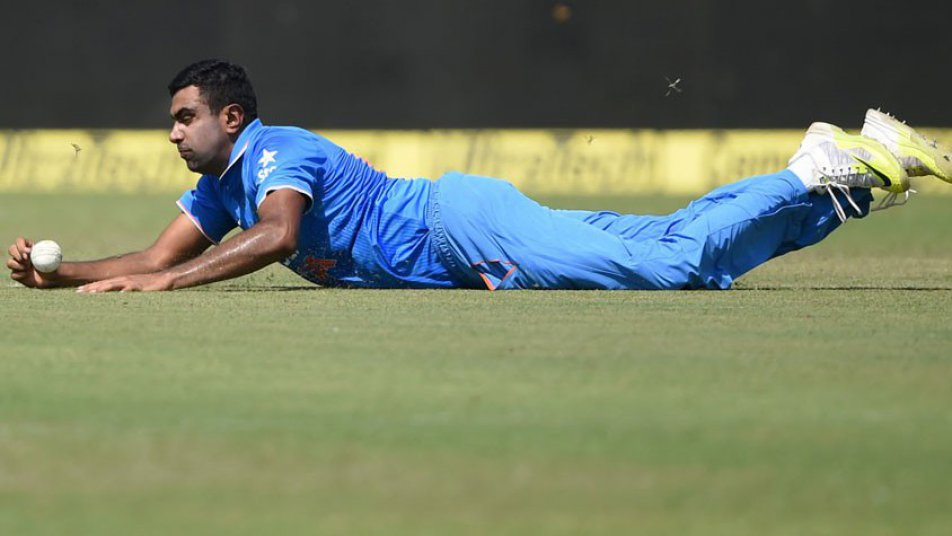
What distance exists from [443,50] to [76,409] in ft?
53.1

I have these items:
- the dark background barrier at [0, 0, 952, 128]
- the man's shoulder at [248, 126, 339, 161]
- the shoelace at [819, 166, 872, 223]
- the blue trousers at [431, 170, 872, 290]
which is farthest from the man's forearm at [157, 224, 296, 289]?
the dark background barrier at [0, 0, 952, 128]

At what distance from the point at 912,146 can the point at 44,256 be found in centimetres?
363

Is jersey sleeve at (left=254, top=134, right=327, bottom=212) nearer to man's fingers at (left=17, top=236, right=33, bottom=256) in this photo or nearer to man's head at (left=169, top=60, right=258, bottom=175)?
man's head at (left=169, top=60, right=258, bottom=175)

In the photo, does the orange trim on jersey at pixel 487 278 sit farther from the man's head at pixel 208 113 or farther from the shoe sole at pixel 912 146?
the shoe sole at pixel 912 146

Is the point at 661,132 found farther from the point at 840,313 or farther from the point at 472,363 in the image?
the point at 472,363

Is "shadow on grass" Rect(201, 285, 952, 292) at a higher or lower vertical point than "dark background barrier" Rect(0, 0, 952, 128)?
higher

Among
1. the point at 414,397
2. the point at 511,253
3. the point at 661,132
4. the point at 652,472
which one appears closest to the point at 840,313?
the point at 511,253

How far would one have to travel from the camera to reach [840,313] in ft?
19.7

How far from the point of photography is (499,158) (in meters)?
19.4

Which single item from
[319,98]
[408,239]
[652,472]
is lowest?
[319,98]

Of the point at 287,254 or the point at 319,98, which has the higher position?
the point at 287,254

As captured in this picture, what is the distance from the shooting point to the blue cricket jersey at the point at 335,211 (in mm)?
6547

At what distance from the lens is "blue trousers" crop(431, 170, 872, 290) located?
6.68 m

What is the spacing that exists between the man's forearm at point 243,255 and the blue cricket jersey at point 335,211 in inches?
11.0
